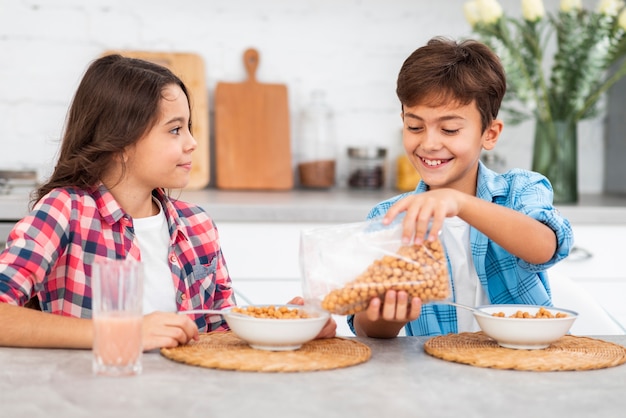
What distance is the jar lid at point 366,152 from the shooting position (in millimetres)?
3061

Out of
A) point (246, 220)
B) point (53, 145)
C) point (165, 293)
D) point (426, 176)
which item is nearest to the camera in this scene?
point (165, 293)

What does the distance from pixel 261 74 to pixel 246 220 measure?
2.65ft

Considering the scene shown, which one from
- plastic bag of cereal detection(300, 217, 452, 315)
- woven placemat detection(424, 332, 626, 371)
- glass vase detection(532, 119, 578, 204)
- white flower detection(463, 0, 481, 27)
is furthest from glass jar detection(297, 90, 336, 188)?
plastic bag of cereal detection(300, 217, 452, 315)

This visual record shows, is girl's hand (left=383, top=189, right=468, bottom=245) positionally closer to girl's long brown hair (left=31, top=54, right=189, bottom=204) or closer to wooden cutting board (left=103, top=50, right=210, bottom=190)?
girl's long brown hair (left=31, top=54, right=189, bottom=204)

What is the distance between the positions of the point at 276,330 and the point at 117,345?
21cm

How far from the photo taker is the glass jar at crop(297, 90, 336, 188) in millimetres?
3080

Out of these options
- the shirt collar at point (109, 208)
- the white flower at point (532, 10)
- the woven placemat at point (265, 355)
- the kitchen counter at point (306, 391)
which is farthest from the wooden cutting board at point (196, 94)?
the kitchen counter at point (306, 391)

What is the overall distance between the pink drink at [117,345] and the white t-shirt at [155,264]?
1.63ft

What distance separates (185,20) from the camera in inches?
120

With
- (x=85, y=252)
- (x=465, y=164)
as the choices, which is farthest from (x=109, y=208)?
(x=465, y=164)

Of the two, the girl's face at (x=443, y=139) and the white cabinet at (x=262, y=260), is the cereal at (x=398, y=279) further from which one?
the white cabinet at (x=262, y=260)

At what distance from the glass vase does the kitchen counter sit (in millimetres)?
1629

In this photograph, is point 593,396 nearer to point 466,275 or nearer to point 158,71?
point 466,275

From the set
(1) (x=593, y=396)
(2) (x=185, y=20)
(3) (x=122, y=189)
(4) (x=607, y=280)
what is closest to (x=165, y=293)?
(3) (x=122, y=189)
